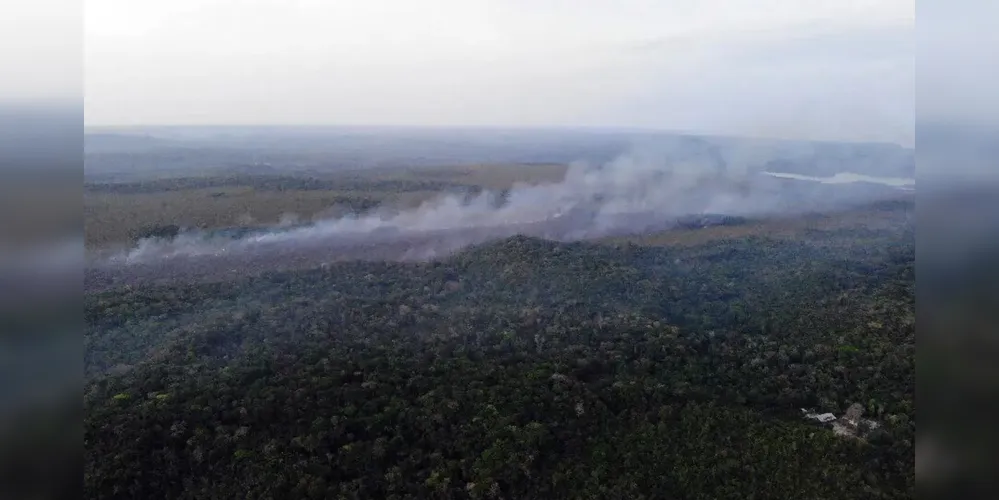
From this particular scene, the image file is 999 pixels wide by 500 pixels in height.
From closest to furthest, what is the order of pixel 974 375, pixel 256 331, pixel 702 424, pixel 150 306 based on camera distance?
pixel 974 375 → pixel 702 424 → pixel 256 331 → pixel 150 306

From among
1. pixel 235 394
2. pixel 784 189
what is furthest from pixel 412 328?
pixel 784 189

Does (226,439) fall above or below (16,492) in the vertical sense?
below

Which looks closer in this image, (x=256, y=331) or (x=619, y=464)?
(x=619, y=464)

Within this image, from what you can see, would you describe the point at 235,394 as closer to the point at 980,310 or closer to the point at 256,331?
the point at 256,331

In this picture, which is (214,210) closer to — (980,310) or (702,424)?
(702,424)

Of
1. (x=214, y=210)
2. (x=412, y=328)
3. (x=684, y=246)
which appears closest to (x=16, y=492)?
(x=412, y=328)

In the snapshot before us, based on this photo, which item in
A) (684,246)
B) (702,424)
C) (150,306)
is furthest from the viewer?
(684,246)

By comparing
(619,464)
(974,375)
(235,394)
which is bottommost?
(619,464)
